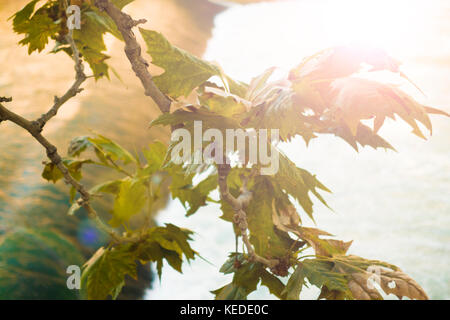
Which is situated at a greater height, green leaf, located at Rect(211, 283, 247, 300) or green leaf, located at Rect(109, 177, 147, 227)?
green leaf, located at Rect(109, 177, 147, 227)

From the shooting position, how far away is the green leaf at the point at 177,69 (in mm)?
178

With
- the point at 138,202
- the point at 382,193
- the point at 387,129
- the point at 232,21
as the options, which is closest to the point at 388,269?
the point at 138,202

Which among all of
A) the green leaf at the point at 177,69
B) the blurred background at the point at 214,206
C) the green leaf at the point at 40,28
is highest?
the green leaf at the point at 40,28

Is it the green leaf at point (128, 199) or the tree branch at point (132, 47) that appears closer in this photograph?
the tree branch at point (132, 47)

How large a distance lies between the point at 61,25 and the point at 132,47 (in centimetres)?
7

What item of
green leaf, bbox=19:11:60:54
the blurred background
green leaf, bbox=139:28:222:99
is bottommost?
the blurred background

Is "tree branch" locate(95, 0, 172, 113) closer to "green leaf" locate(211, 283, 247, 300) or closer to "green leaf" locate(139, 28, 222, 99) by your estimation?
"green leaf" locate(139, 28, 222, 99)

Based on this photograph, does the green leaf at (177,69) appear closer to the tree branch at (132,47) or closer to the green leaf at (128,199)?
the tree branch at (132,47)

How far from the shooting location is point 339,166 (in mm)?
605

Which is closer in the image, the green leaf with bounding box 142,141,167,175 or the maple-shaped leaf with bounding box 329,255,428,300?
the maple-shaped leaf with bounding box 329,255,428,300

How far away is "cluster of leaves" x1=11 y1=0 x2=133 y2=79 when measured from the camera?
213mm

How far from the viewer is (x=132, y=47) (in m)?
0.18

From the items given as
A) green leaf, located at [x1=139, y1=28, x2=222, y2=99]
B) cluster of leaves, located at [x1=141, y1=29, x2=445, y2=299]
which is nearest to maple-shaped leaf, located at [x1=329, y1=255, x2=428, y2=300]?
cluster of leaves, located at [x1=141, y1=29, x2=445, y2=299]

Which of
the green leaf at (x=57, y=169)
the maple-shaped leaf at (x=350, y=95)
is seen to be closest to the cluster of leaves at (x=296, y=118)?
the maple-shaped leaf at (x=350, y=95)
